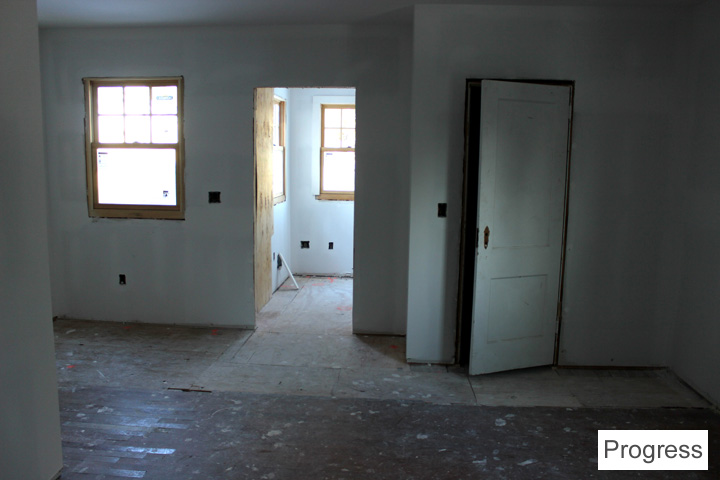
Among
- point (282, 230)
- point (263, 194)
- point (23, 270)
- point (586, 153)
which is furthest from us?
point (282, 230)

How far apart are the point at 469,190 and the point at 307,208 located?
9.81ft

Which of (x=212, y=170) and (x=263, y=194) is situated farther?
(x=263, y=194)

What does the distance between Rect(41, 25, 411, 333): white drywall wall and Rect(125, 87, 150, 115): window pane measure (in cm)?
14

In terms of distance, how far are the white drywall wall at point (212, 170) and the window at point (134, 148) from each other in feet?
0.30

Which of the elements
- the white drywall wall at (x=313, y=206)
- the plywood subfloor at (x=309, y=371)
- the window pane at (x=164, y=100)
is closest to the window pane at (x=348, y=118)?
the white drywall wall at (x=313, y=206)

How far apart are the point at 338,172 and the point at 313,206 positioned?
54cm

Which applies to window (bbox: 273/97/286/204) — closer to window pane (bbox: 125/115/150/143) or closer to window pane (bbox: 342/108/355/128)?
window pane (bbox: 342/108/355/128)

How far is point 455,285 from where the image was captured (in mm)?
3984

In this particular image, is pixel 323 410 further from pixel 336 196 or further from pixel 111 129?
pixel 336 196

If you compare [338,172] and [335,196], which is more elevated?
[338,172]

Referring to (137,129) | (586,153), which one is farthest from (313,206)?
(586,153)

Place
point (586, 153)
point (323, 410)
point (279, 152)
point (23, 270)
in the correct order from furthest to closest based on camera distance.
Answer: point (279, 152), point (586, 153), point (323, 410), point (23, 270)

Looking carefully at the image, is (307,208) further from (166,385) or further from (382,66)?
(166,385)

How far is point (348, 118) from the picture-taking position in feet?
22.1
